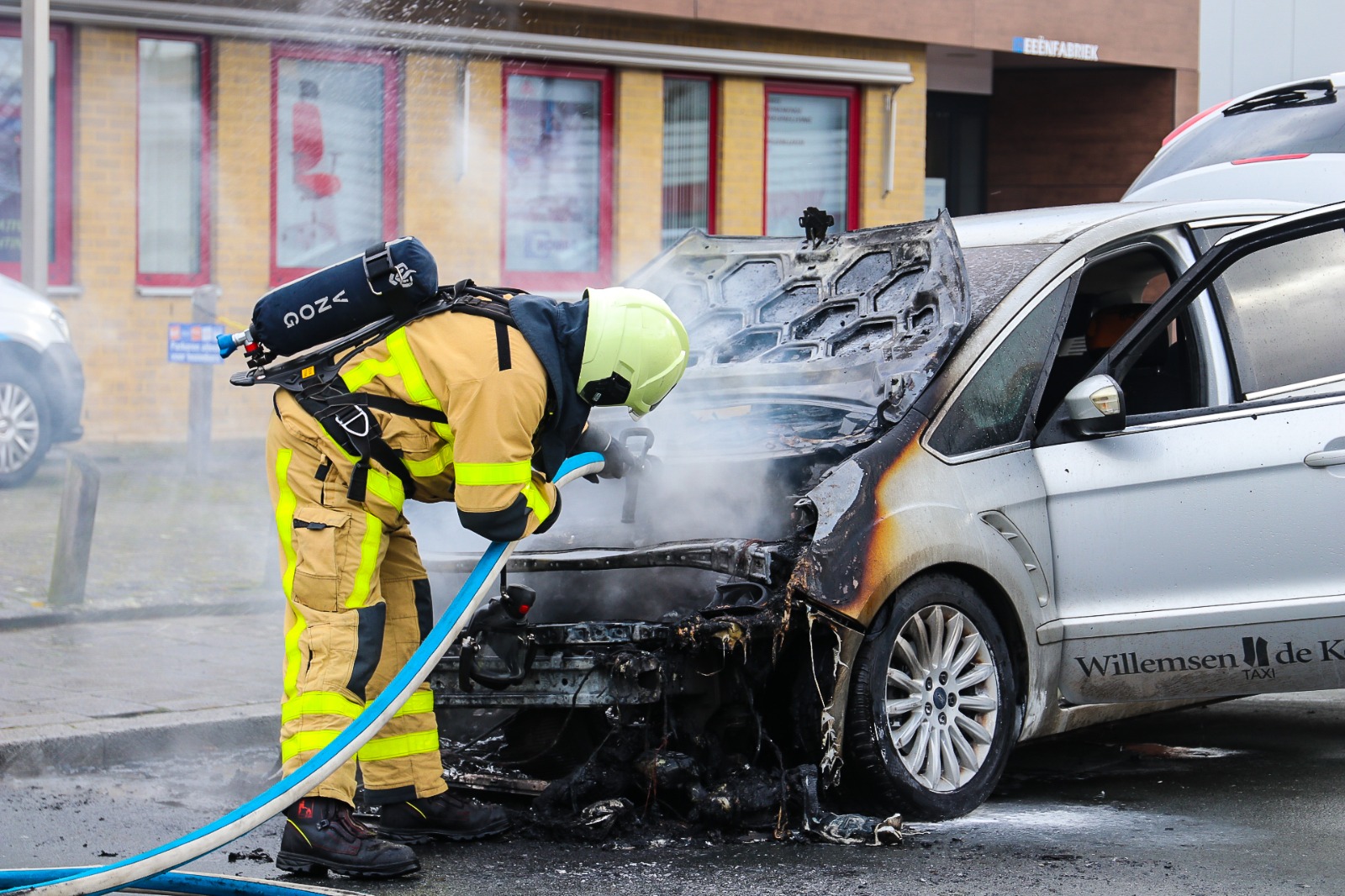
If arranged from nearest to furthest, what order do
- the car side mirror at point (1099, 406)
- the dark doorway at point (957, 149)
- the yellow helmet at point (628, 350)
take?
1. the yellow helmet at point (628, 350)
2. the car side mirror at point (1099, 406)
3. the dark doorway at point (957, 149)

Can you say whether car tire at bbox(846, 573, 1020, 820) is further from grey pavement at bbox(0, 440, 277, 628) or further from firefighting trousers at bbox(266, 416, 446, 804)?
grey pavement at bbox(0, 440, 277, 628)

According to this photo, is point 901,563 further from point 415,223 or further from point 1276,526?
point 415,223

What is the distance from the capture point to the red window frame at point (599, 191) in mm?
15703

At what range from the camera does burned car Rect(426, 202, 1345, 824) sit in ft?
15.9

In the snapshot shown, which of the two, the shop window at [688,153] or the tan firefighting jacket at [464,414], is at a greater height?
the shop window at [688,153]

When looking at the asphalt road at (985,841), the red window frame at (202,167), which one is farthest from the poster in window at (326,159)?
the asphalt road at (985,841)

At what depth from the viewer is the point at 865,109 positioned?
59.0 ft

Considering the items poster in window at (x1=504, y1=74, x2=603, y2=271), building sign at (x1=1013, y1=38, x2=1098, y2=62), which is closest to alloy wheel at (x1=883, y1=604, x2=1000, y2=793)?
poster in window at (x1=504, y1=74, x2=603, y2=271)

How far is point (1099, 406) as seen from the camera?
527 cm

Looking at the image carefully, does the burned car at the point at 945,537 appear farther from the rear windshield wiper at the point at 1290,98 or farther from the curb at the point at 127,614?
the curb at the point at 127,614

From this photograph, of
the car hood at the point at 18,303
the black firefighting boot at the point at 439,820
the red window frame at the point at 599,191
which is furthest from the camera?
the red window frame at the point at 599,191

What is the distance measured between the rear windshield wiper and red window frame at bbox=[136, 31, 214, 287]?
882 cm

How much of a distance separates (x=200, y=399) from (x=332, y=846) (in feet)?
28.7

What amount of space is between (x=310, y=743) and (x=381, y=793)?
1.65 ft
